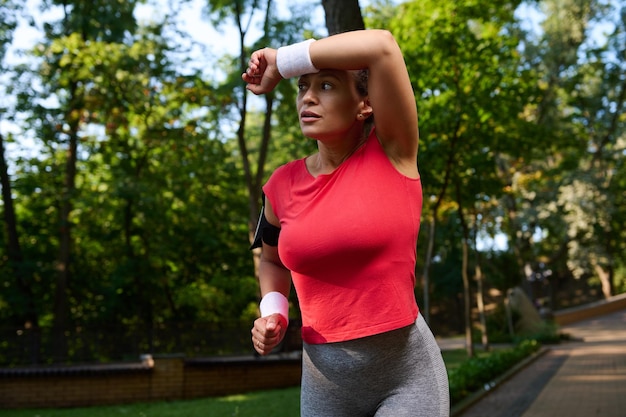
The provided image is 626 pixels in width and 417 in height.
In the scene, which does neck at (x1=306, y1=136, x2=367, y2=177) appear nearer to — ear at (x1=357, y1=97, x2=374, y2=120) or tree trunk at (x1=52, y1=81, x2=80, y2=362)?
ear at (x1=357, y1=97, x2=374, y2=120)

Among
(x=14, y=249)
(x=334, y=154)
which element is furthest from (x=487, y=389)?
(x=14, y=249)

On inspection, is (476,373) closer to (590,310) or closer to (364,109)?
(364,109)

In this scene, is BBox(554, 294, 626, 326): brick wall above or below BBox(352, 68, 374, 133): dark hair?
below

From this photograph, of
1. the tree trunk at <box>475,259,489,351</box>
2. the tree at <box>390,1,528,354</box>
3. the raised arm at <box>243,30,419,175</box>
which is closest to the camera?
the raised arm at <box>243,30,419,175</box>

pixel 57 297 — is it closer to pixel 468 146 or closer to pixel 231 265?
pixel 231 265

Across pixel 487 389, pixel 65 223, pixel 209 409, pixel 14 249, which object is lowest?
pixel 487 389

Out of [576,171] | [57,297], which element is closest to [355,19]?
[57,297]

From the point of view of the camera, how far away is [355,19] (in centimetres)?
620

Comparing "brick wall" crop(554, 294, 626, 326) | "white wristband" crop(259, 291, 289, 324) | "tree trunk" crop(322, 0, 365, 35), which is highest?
"tree trunk" crop(322, 0, 365, 35)

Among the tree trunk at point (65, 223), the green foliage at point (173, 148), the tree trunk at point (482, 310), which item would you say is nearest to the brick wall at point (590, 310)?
the green foliage at point (173, 148)

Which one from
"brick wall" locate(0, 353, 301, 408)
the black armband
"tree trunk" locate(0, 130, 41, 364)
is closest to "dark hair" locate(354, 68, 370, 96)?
the black armband

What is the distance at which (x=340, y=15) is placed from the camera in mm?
6109

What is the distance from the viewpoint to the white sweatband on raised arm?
1864 millimetres

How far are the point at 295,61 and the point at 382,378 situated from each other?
2.95ft
